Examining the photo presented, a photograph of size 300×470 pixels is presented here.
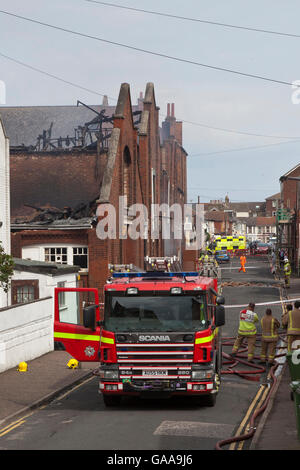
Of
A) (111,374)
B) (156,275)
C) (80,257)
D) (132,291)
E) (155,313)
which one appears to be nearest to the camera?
(111,374)

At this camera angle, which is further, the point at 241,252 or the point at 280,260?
A: the point at 241,252

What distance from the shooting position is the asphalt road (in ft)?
35.4

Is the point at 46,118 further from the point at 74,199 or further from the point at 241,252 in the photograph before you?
the point at 241,252

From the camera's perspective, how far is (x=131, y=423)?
1230 cm

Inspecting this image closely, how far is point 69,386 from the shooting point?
1738cm

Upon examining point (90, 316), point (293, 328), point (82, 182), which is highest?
point (82, 182)

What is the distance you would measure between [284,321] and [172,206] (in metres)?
40.3

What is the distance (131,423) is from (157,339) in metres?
1.76

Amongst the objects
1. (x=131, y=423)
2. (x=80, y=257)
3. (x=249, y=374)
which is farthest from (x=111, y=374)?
(x=80, y=257)

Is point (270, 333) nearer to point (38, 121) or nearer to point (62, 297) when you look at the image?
point (62, 297)

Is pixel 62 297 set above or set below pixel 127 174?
below

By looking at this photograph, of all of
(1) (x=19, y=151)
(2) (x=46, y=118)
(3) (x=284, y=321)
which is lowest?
(3) (x=284, y=321)

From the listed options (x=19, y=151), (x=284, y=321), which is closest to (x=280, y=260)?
(x=19, y=151)
